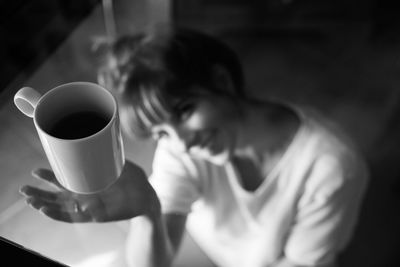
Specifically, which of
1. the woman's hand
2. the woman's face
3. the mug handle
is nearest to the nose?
the woman's face

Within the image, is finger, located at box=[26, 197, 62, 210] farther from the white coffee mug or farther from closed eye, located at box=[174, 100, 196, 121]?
closed eye, located at box=[174, 100, 196, 121]

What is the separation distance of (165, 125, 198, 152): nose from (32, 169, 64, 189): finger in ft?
0.70

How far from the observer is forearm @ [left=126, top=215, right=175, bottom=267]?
1.89 ft

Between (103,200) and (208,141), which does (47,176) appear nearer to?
(103,200)

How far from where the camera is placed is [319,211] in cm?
79

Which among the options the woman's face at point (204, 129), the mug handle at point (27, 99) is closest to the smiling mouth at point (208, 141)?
the woman's face at point (204, 129)

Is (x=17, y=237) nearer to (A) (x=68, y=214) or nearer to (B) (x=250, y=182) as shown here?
(A) (x=68, y=214)

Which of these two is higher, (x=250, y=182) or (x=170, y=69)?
(x=170, y=69)

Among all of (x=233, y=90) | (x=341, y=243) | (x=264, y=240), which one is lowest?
(x=341, y=243)

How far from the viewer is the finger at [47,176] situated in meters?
0.56

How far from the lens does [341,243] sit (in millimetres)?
908

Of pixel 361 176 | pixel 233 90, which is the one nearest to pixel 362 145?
pixel 361 176

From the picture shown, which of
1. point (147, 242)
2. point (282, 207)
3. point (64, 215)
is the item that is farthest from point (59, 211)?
point (282, 207)

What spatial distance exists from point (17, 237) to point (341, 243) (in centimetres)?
64
